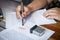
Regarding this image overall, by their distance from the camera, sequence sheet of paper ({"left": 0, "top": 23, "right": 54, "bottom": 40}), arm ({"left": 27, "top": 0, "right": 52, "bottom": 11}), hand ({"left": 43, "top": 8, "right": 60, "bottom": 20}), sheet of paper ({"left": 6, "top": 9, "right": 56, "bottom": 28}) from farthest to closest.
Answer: arm ({"left": 27, "top": 0, "right": 52, "bottom": 11})
hand ({"left": 43, "top": 8, "right": 60, "bottom": 20})
sheet of paper ({"left": 6, "top": 9, "right": 56, "bottom": 28})
sheet of paper ({"left": 0, "top": 23, "right": 54, "bottom": 40})

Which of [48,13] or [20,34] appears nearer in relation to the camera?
[20,34]

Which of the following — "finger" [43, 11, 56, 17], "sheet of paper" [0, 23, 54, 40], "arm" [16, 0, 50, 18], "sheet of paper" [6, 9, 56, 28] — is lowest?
"sheet of paper" [0, 23, 54, 40]

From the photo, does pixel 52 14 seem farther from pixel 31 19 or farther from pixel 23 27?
pixel 23 27

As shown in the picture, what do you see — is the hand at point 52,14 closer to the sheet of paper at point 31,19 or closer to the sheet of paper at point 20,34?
the sheet of paper at point 31,19

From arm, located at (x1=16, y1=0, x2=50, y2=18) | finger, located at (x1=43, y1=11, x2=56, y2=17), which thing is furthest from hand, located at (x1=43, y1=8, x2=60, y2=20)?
arm, located at (x1=16, y1=0, x2=50, y2=18)

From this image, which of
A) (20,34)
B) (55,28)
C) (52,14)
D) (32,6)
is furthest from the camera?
(32,6)

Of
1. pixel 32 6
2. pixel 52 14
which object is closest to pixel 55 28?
pixel 52 14

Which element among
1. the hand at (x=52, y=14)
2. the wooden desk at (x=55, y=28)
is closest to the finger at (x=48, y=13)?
the hand at (x=52, y=14)

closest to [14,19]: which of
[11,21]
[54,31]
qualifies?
[11,21]

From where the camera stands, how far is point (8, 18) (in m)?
1.01

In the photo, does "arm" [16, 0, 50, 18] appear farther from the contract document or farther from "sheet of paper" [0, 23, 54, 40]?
"sheet of paper" [0, 23, 54, 40]

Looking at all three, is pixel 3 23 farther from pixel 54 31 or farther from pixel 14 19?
pixel 54 31

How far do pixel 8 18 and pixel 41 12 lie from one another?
293mm

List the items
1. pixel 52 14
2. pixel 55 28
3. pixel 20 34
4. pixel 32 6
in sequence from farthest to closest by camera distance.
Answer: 1. pixel 32 6
2. pixel 52 14
3. pixel 55 28
4. pixel 20 34
